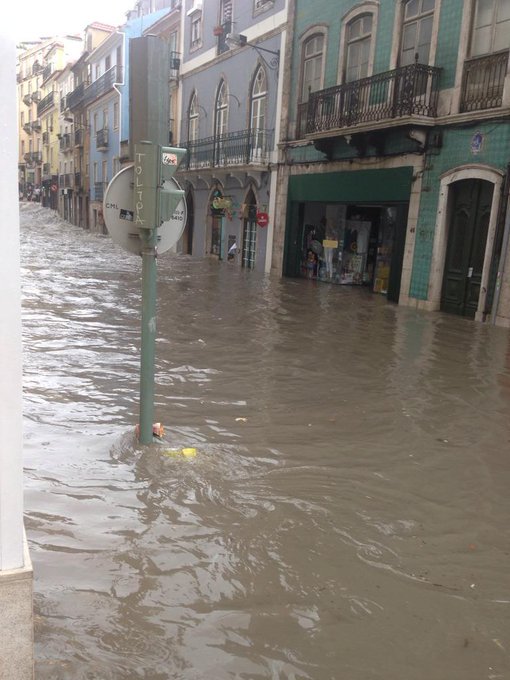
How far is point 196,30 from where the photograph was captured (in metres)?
27.0

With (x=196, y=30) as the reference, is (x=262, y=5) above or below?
below

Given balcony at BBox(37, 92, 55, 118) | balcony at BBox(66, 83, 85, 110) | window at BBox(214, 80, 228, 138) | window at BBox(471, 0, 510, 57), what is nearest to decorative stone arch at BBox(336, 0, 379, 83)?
window at BBox(471, 0, 510, 57)

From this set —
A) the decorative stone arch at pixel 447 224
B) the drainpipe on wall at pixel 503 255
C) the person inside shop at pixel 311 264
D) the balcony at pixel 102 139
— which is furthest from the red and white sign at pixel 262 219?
the balcony at pixel 102 139

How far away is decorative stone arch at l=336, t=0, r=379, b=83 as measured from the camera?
51.2ft

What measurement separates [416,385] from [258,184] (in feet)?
51.1

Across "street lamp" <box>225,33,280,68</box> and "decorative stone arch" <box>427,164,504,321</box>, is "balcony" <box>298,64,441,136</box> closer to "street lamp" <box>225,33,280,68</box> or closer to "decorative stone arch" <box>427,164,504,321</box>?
"decorative stone arch" <box>427,164,504,321</box>

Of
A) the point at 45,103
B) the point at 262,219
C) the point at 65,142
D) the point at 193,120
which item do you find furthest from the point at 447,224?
the point at 45,103

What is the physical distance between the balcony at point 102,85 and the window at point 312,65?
23.6m

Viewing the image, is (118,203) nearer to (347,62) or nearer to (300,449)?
(300,449)

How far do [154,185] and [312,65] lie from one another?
1614cm

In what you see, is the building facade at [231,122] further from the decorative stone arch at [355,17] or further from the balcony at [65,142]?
the balcony at [65,142]

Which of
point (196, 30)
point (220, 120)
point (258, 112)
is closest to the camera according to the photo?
point (258, 112)

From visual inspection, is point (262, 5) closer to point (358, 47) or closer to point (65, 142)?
point (358, 47)

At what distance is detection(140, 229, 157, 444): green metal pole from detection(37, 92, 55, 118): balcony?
62.2m
